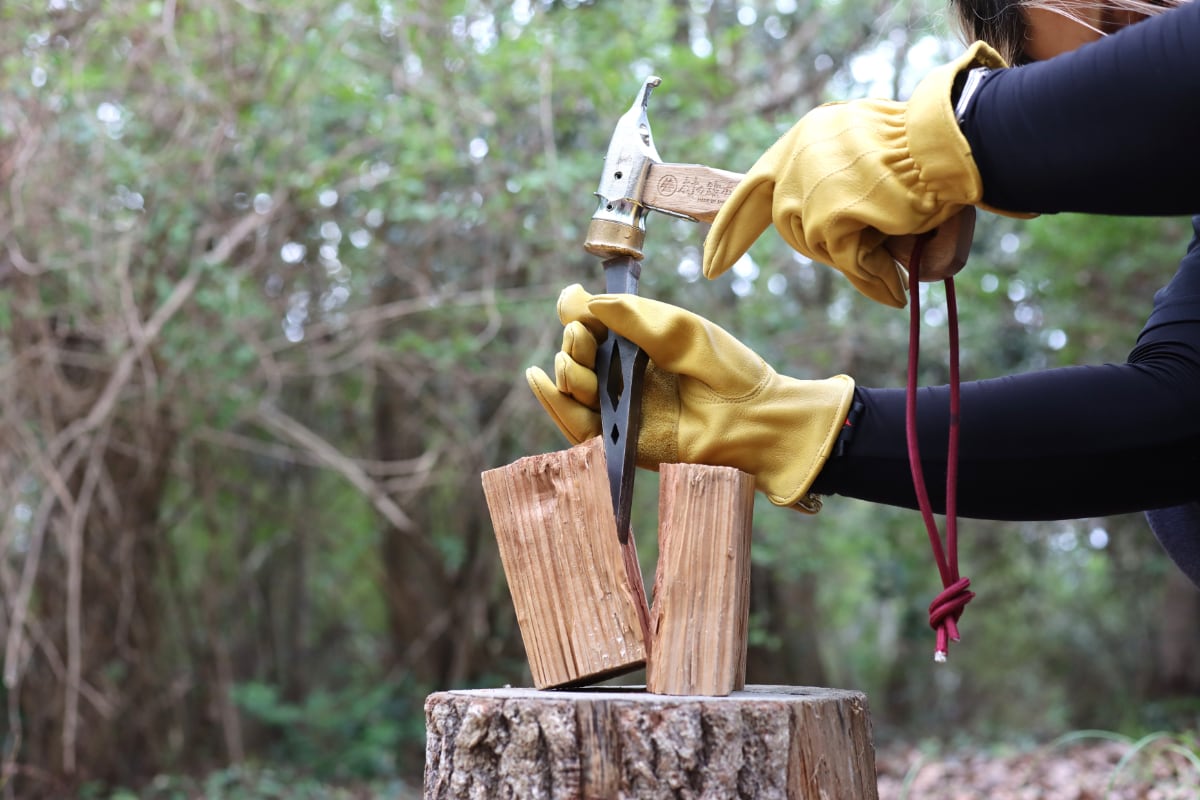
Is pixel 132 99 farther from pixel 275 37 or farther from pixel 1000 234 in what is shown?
pixel 1000 234

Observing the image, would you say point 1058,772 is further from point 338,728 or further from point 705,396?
point 338,728

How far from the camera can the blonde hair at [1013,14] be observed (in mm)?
1459

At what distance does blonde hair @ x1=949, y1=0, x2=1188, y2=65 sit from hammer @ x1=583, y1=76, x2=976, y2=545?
0.44 metres

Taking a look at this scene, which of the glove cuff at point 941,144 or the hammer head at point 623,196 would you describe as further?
the hammer head at point 623,196

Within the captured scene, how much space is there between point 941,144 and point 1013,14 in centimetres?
43

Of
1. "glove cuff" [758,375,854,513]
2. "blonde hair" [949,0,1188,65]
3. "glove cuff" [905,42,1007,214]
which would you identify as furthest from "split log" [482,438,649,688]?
"blonde hair" [949,0,1188,65]

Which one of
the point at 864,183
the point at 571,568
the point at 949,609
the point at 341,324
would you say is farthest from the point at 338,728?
the point at 864,183

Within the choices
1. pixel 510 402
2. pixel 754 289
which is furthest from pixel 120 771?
pixel 754 289

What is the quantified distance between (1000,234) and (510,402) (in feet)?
7.14

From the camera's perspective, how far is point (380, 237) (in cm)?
414

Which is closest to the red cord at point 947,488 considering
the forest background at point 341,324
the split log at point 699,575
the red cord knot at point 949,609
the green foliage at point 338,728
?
the red cord knot at point 949,609

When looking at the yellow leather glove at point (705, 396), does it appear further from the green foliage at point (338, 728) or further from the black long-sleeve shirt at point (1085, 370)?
the green foliage at point (338, 728)

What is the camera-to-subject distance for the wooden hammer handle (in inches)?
55.6

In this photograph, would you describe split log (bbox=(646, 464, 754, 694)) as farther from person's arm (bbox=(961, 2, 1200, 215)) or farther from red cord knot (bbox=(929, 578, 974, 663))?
person's arm (bbox=(961, 2, 1200, 215))
